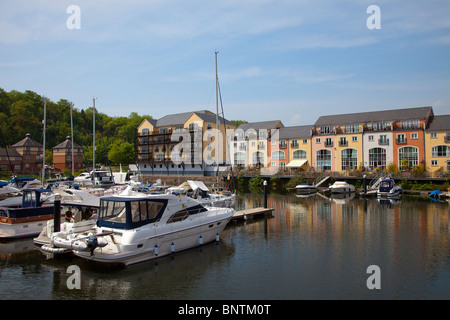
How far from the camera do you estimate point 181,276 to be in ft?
50.4

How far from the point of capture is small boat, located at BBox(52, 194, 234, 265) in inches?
625

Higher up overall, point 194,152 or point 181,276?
point 194,152

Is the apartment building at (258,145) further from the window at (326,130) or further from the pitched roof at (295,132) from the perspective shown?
the window at (326,130)

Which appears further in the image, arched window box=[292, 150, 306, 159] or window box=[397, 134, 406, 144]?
arched window box=[292, 150, 306, 159]

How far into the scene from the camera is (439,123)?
54469mm

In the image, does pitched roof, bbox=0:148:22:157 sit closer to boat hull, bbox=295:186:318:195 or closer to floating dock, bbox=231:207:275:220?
boat hull, bbox=295:186:318:195

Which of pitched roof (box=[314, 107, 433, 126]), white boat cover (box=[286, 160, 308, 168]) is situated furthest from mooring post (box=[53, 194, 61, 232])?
pitched roof (box=[314, 107, 433, 126])

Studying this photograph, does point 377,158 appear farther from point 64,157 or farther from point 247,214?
point 64,157

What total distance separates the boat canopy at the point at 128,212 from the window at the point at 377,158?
49.8m

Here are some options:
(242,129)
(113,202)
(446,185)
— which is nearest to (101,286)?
(113,202)

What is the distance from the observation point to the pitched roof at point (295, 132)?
66475 mm

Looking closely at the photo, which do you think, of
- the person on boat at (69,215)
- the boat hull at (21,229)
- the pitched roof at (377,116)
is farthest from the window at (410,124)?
the boat hull at (21,229)
